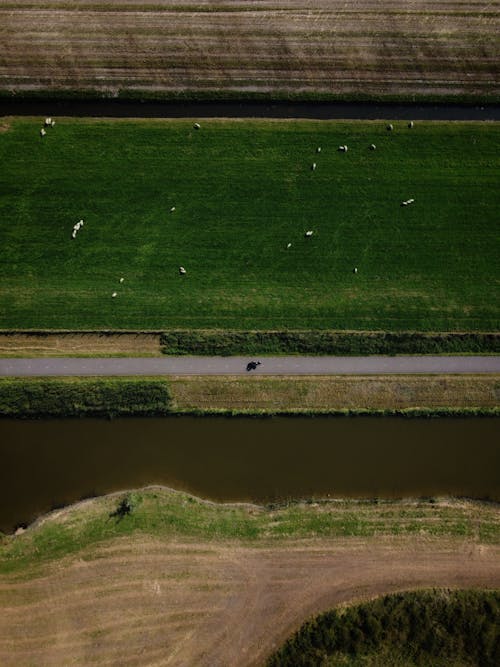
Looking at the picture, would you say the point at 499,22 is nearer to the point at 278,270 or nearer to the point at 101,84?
the point at 278,270

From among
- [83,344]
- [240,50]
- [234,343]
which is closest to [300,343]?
[234,343]

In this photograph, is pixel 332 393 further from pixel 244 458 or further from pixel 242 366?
pixel 244 458

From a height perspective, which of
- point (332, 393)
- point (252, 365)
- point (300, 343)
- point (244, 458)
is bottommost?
point (244, 458)

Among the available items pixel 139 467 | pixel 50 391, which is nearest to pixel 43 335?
pixel 50 391

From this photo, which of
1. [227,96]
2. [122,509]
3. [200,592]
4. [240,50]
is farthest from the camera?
[240,50]

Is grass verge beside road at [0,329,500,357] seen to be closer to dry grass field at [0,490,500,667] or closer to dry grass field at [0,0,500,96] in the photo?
dry grass field at [0,490,500,667]

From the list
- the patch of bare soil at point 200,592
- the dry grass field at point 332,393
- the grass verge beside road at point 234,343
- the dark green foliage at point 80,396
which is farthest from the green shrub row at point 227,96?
the patch of bare soil at point 200,592

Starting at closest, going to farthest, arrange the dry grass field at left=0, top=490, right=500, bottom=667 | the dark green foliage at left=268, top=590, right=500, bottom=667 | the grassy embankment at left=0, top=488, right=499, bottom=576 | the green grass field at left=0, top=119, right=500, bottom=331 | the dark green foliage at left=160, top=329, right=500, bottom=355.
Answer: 1. the dark green foliage at left=268, top=590, right=500, bottom=667
2. the dry grass field at left=0, top=490, right=500, bottom=667
3. the grassy embankment at left=0, top=488, right=499, bottom=576
4. the dark green foliage at left=160, top=329, right=500, bottom=355
5. the green grass field at left=0, top=119, right=500, bottom=331

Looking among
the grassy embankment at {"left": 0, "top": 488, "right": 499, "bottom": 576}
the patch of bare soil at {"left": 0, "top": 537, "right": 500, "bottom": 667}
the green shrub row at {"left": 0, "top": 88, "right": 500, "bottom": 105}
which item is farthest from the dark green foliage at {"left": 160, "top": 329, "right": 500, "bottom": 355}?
the green shrub row at {"left": 0, "top": 88, "right": 500, "bottom": 105}
